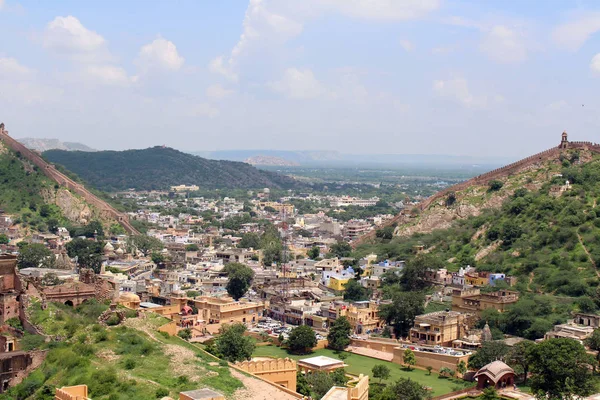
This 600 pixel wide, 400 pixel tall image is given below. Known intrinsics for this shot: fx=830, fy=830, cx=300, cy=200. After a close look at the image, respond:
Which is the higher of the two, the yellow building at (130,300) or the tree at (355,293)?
the yellow building at (130,300)

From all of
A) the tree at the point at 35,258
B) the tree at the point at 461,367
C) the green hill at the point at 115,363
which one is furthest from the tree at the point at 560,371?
the tree at the point at 35,258

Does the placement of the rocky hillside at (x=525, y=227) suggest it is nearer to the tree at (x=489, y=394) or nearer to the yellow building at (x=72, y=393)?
the tree at (x=489, y=394)

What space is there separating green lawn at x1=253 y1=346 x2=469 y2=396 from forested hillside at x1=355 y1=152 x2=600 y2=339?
602cm

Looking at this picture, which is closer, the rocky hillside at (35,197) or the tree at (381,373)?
the tree at (381,373)

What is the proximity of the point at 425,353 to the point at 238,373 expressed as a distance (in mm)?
11577

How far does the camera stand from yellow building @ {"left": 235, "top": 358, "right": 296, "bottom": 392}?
85.7 feet

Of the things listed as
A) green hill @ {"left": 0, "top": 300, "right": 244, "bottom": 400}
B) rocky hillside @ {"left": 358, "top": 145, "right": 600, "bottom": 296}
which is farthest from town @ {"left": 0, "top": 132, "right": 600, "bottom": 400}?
rocky hillside @ {"left": 358, "top": 145, "right": 600, "bottom": 296}

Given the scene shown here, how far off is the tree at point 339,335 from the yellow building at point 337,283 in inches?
447

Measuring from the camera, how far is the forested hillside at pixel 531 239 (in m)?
38.2

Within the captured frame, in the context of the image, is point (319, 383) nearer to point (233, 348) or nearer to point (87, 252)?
point (233, 348)

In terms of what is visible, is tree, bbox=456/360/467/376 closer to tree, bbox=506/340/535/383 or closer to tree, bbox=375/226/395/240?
tree, bbox=506/340/535/383

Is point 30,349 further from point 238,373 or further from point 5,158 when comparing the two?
point 5,158

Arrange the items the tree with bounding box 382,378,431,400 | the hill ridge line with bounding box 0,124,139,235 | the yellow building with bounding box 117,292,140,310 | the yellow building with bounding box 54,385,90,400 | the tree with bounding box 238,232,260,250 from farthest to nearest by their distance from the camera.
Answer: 1. the hill ridge line with bounding box 0,124,139,235
2. the tree with bounding box 238,232,260,250
3. the yellow building with bounding box 117,292,140,310
4. the tree with bounding box 382,378,431,400
5. the yellow building with bounding box 54,385,90,400

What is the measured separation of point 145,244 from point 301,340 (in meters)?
32.9
